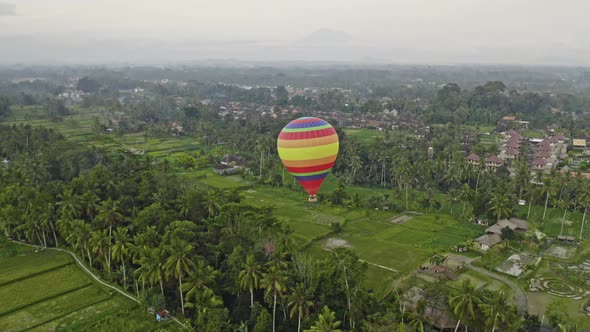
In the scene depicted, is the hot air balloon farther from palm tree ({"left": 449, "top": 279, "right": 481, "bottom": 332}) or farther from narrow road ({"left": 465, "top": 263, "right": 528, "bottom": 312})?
palm tree ({"left": 449, "top": 279, "right": 481, "bottom": 332})

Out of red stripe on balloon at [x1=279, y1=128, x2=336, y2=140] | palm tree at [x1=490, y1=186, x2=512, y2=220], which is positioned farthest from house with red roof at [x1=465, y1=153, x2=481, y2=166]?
red stripe on balloon at [x1=279, y1=128, x2=336, y2=140]

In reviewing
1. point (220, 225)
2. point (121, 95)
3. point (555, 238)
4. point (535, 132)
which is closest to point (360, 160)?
point (555, 238)

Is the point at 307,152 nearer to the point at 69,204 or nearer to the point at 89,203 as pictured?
the point at 89,203

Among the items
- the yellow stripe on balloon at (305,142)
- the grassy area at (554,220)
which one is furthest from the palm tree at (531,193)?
the yellow stripe on balloon at (305,142)

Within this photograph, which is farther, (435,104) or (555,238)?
(435,104)

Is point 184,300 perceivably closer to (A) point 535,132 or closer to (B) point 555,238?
(B) point 555,238

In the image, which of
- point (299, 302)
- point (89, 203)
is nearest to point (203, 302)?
point (299, 302)
